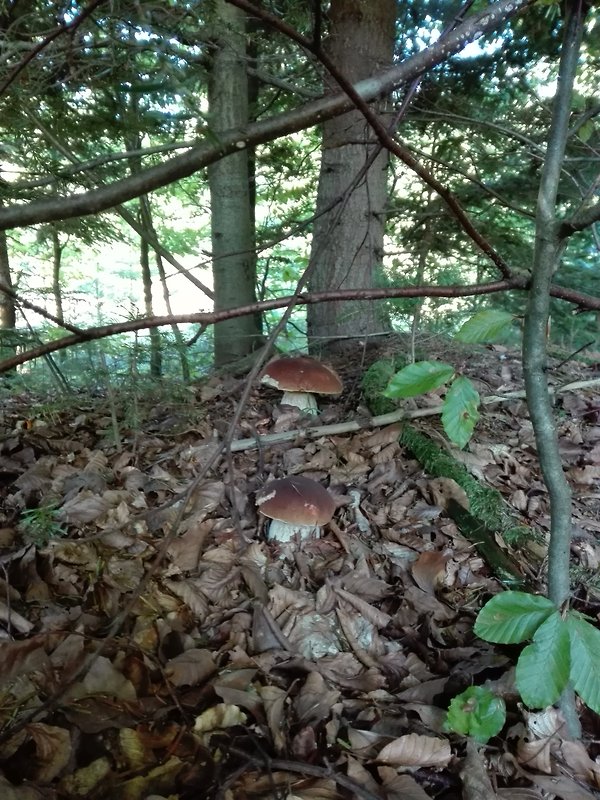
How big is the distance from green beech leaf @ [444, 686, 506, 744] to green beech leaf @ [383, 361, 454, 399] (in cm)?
115

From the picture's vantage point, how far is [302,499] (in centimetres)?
273

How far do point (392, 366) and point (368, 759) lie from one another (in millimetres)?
2868

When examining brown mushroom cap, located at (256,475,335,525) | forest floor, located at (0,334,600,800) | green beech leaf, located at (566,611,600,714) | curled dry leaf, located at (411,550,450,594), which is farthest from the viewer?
brown mushroom cap, located at (256,475,335,525)

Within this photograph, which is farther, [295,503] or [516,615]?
[295,503]

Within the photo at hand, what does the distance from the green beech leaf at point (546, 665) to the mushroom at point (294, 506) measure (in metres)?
1.54

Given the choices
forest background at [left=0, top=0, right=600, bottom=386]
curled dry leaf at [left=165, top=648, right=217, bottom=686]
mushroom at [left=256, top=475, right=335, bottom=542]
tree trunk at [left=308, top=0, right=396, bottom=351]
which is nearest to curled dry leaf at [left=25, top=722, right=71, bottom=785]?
curled dry leaf at [left=165, top=648, right=217, bottom=686]

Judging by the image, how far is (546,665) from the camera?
1228 millimetres

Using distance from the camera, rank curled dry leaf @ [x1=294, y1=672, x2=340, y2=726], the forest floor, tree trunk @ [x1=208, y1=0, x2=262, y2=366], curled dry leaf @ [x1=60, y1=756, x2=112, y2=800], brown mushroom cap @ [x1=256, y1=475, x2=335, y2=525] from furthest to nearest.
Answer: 1. tree trunk @ [x1=208, y1=0, x2=262, y2=366]
2. brown mushroom cap @ [x1=256, y1=475, x2=335, y2=525]
3. curled dry leaf @ [x1=294, y1=672, x2=340, y2=726]
4. the forest floor
5. curled dry leaf @ [x1=60, y1=756, x2=112, y2=800]

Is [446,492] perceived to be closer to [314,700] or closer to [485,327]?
[314,700]

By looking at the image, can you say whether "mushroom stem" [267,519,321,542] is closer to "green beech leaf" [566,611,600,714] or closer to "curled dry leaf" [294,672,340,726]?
"curled dry leaf" [294,672,340,726]

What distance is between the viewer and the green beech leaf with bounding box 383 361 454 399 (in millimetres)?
1320

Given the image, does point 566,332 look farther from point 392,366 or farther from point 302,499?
point 302,499

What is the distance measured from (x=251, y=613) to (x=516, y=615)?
1451mm

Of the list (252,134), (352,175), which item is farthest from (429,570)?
(352,175)
